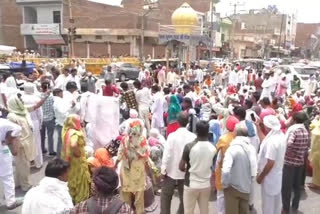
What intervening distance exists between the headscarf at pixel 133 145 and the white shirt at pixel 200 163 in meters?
0.61

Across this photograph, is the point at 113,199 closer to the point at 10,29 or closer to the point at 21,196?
the point at 21,196

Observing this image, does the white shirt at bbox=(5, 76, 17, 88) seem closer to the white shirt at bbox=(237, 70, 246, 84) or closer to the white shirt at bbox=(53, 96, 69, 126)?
the white shirt at bbox=(53, 96, 69, 126)

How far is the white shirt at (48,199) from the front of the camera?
3070 mm

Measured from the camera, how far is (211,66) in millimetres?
30141

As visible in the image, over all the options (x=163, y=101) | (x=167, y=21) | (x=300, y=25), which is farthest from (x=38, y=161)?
(x=300, y=25)

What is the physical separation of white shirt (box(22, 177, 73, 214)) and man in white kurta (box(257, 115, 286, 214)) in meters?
2.65

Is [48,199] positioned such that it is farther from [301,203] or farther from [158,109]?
[158,109]

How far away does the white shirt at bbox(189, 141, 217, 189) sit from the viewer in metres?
4.59

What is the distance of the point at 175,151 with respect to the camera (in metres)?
5.01

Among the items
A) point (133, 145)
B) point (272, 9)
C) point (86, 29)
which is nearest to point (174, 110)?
point (133, 145)

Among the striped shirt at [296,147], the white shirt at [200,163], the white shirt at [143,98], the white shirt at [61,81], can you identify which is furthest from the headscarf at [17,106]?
the white shirt at [61,81]

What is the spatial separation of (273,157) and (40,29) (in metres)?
42.6

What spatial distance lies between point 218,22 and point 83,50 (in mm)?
26498

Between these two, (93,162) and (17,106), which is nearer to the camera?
(93,162)
